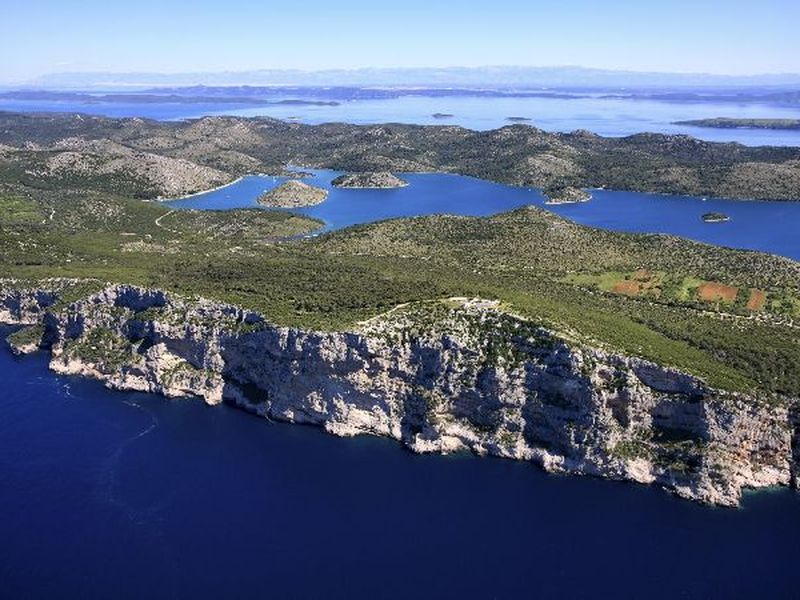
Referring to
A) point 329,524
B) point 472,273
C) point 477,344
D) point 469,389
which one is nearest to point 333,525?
point 329,524

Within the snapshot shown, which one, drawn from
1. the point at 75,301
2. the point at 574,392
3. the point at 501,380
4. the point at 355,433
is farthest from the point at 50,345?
the point at 574,392

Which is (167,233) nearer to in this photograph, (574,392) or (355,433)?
(355,433)

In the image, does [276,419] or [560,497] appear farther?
[276,419]

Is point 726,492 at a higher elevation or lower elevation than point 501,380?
lower

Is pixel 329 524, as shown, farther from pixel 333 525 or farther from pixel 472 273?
pixel 472 273

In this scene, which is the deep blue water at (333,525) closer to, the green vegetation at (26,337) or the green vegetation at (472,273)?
the green vegetation at (472,273)

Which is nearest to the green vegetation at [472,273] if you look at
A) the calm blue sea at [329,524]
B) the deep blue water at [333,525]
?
the calm blue sea at [329,524]
